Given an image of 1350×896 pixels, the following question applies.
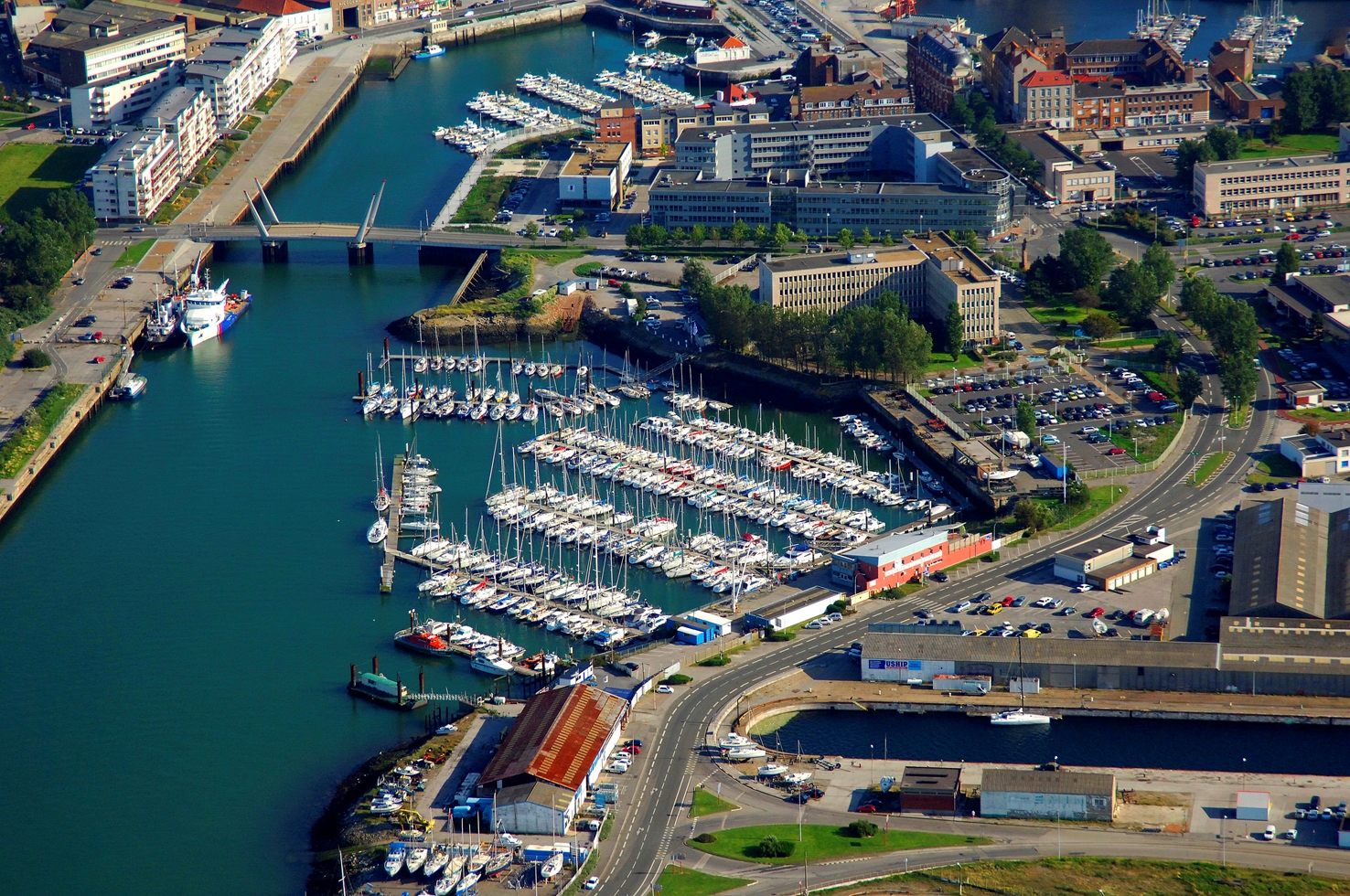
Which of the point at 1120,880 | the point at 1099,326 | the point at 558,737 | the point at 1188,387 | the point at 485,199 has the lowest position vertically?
the point at 1120,880

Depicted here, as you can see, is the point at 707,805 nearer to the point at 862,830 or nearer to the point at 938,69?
the point at 862,830

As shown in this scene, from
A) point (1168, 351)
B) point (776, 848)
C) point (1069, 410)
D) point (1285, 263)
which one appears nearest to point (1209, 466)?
point (1069, 410)

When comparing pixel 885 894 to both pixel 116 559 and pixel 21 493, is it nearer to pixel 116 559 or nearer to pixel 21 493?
pixel 116 559

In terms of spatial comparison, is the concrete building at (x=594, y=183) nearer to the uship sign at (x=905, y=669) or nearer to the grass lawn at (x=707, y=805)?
the uship sign at (x=905, y=669)

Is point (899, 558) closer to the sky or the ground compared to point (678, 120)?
closer to the ground

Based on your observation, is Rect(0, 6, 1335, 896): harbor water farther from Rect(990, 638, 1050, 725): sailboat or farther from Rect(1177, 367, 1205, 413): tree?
Rect(1177, 367, 1205, 413): tree

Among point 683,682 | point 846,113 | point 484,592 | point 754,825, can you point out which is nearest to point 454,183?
point 846,113

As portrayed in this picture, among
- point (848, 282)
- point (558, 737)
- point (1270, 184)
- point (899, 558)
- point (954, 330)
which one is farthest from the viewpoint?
point (1270, 184)
